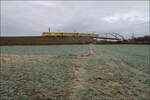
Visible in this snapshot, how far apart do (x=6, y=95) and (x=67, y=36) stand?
11.9 meters

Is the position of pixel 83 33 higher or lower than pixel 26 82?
higher

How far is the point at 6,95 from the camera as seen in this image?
129 centimetres

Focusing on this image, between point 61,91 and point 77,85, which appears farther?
point 77,85

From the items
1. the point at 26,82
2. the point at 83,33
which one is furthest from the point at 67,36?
the point at 26,82

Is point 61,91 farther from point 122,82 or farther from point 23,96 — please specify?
point 122,82

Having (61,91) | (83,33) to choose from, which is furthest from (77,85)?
(83,33)

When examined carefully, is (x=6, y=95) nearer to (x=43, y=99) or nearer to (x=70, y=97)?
(x=43, y=99)

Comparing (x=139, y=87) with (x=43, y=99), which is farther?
(x=139, y=87)

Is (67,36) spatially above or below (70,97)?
above

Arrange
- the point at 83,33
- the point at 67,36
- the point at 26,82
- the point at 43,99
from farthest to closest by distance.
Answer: the point at 83,33 → the point at 67,36 → the point at 26,82 → the point at 43,99

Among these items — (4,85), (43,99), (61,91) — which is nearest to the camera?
(43,99)

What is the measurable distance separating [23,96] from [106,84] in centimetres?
151

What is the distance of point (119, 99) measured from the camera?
4.20 feet

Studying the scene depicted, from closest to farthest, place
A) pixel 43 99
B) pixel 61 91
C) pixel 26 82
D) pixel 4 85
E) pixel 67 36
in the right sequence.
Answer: pixel 43 99
pixel 61 91
pixel 4 85
pixel 26 82
pixel 67 36
